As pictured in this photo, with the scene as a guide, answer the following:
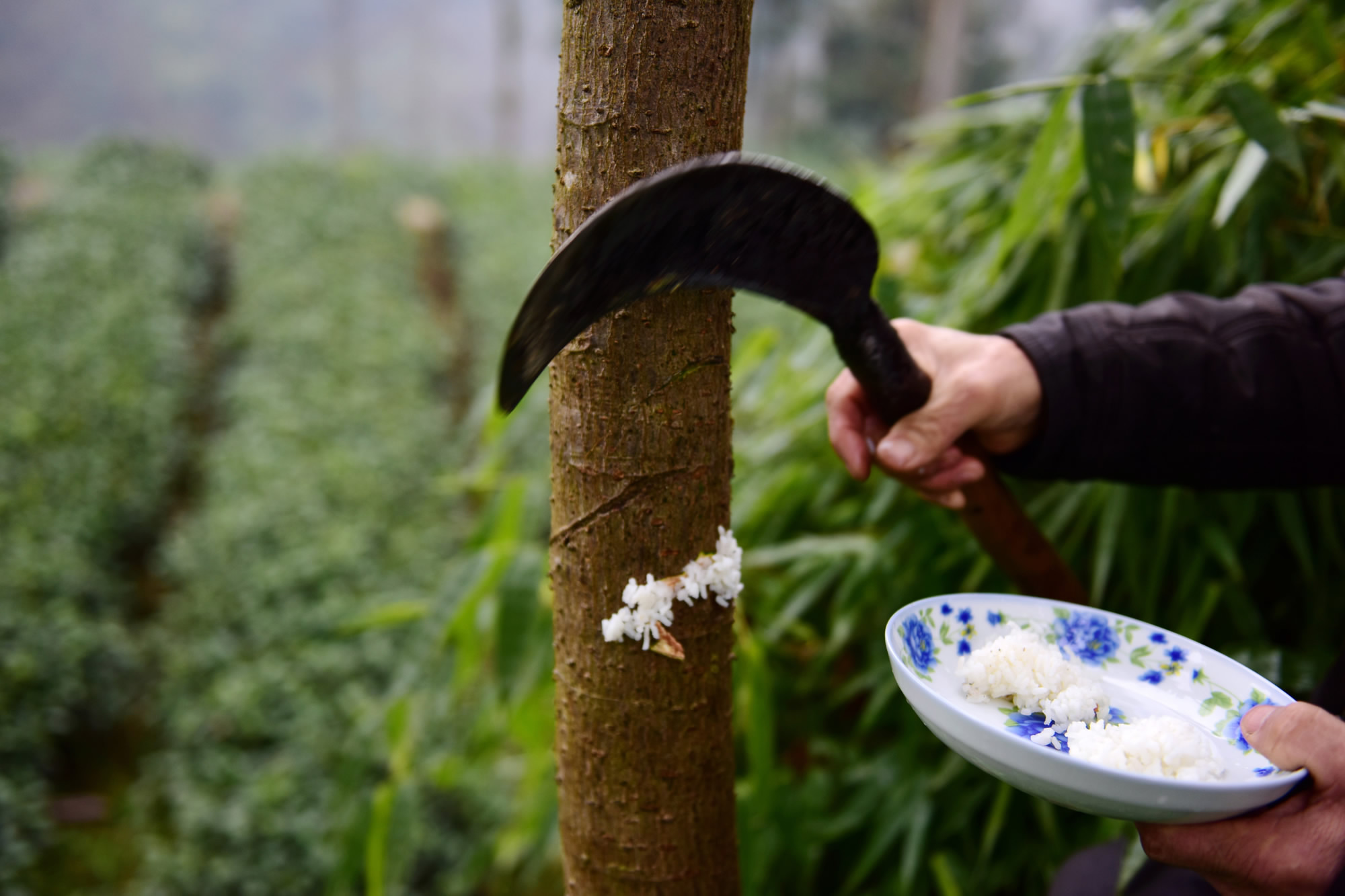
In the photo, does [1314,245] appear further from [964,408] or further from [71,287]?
[71,287]

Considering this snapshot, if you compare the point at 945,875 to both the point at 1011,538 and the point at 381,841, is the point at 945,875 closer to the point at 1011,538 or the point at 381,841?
the point at 1011,538

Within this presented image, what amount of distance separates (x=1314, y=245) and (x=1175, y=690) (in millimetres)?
879

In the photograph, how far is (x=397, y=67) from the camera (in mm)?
19156

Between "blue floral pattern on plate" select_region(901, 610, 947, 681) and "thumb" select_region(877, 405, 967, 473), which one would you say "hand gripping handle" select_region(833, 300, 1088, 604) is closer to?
"thumb" select_region(877, 405, 967, 473)

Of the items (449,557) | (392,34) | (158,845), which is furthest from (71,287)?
(392,34)

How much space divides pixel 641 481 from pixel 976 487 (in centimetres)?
39

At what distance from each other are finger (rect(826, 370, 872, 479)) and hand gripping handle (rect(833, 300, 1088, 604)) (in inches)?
1.3

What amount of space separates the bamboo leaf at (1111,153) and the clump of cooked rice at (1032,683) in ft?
2.01

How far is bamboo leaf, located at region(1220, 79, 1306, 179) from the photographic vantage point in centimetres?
98

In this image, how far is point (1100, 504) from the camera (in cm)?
123

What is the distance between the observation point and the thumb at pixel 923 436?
794 mm

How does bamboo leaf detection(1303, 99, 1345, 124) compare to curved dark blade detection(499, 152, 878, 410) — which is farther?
bamboo leaf detection(1303, 99, 1345, 124)

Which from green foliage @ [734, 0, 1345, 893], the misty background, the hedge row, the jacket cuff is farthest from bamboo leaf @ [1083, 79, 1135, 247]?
the misty background

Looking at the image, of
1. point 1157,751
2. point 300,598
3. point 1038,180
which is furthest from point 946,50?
point 1157,751
